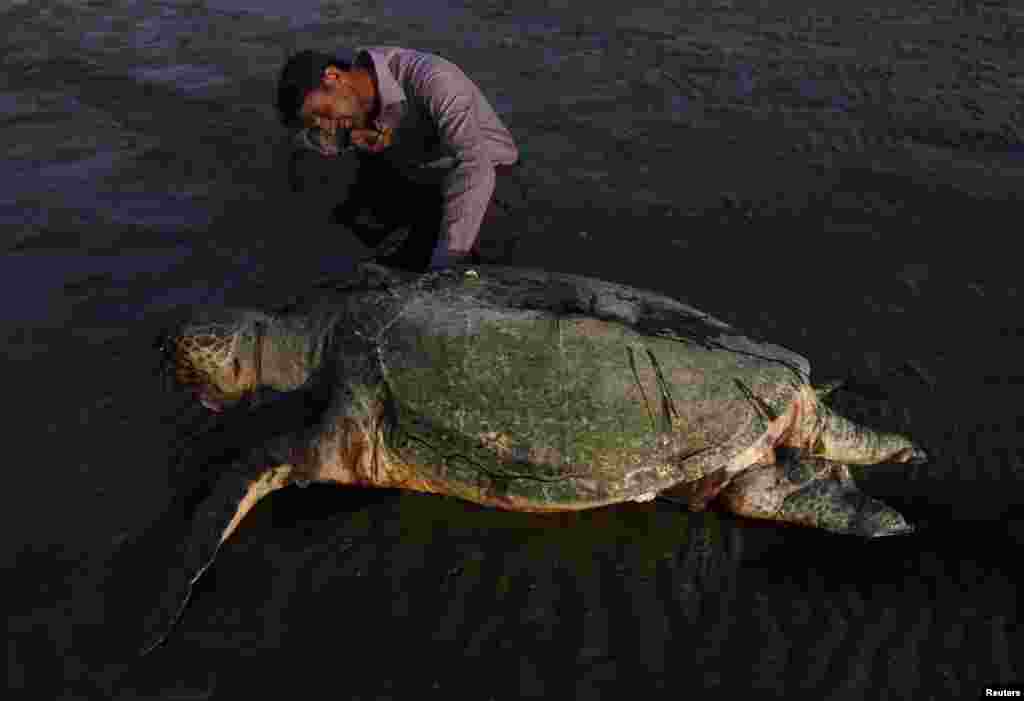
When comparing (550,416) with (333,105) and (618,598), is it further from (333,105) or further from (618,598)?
(333,105)

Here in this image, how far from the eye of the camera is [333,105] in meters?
4.23

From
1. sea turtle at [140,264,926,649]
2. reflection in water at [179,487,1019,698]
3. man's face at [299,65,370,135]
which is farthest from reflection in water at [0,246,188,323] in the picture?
reflection in water at [179,487,1019,698]

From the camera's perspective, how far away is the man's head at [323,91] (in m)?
4.07

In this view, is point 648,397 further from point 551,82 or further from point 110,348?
point 551,82

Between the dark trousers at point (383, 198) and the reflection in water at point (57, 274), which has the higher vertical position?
the dark trousers at point (383, 198)

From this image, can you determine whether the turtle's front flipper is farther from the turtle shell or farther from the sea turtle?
the turtle shell

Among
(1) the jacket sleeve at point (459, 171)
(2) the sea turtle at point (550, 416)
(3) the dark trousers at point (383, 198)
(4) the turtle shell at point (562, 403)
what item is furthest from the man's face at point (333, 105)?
(4) the turtle shell at point (562, 403)

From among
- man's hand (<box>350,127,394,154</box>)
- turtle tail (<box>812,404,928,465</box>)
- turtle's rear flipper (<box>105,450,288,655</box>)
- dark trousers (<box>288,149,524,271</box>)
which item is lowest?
turtle's rear flipper (<box>105,450,288,655</box>)

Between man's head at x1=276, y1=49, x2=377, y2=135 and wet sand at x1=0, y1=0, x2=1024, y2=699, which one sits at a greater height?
man's head at x1=276, y1=49, x2=377, y2=135

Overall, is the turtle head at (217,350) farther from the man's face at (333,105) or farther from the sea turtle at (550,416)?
the man's face at (333,105)

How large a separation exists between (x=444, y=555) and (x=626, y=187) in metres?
3.46

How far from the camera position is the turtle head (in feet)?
11.6

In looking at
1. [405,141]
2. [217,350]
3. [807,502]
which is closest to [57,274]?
[217,350]

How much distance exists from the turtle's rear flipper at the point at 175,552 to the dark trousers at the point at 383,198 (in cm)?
195
